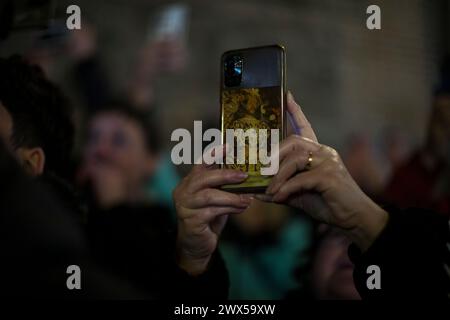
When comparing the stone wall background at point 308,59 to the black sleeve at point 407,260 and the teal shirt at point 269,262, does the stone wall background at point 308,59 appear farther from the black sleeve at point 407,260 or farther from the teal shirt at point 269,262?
the black sleeve at point 407,260

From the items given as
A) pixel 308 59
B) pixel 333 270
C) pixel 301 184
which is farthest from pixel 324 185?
pixel 308 59

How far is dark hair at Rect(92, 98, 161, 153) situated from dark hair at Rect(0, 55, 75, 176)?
0.93 meters

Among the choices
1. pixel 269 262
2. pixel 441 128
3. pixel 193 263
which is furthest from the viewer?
pixel 269 262

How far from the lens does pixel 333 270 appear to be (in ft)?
2.89

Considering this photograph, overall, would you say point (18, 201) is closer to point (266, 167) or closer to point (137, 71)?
point (266, 167)

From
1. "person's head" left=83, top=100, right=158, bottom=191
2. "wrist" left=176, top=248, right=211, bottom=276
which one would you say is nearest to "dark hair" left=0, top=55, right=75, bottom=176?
"wrist" left=176, top=248, right=211, bottom=276

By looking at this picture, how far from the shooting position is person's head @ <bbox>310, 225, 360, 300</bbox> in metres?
0.84

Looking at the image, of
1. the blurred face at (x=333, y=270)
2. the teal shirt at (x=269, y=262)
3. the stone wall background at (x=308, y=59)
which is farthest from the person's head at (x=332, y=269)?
the stone wall background at (x=308, y=59)

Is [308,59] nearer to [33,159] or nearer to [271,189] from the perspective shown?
[33,159]

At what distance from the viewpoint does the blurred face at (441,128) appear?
1412 millimetres

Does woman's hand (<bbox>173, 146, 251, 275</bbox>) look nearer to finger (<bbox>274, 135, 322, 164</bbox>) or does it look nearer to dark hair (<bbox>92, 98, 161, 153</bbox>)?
finger (<bbox>274, 135, 322, 164</bbox>)

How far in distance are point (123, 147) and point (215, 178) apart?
118 cm

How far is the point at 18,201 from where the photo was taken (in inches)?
10.5

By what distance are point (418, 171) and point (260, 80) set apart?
1.14 m
